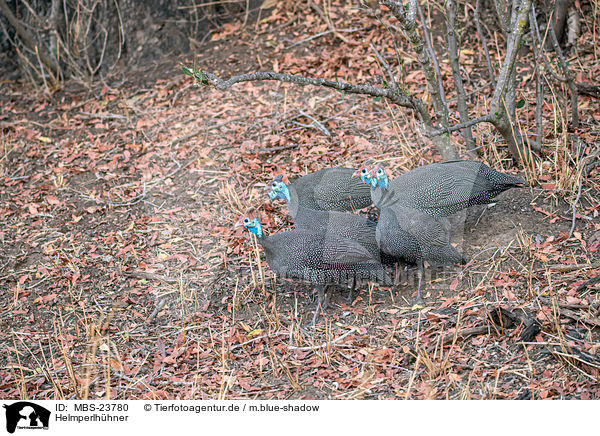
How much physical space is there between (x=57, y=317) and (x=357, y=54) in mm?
3684

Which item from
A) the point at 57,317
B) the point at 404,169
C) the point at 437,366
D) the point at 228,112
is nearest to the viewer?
the point at 437,366

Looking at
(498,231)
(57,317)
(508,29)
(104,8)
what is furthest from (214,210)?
(104,8)

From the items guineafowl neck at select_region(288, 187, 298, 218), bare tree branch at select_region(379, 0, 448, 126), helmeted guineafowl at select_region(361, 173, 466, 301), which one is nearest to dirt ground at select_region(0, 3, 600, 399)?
helmeted guineafowl at select_region(361, 173, 466, 301)

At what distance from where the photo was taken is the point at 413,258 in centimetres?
377

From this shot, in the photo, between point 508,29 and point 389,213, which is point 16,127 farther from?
point 508,29

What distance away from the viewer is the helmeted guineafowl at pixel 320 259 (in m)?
3.71

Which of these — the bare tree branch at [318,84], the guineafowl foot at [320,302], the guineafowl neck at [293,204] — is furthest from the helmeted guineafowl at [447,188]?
the guineafowl foot at [320,302]

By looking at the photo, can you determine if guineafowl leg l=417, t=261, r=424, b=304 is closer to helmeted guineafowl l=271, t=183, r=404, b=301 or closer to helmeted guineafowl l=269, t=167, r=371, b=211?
helmeted guineafowl l=271, t=183, r=404, b=301

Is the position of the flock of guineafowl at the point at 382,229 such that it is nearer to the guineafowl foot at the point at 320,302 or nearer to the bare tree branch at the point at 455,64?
the guineafowl foot at the point at 320,302

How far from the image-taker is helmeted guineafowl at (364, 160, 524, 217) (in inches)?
157

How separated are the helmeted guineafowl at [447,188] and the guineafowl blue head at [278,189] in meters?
0.60

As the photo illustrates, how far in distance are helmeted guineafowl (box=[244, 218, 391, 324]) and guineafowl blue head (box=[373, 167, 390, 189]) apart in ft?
1.51
